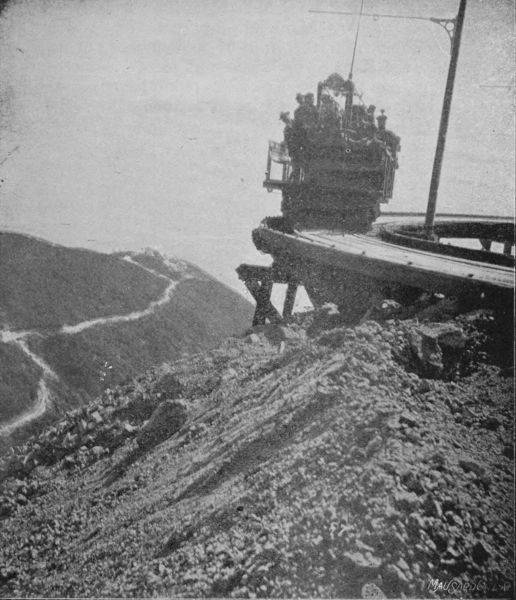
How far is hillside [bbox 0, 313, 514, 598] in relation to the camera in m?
2.81

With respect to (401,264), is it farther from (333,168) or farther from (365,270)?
(333,168)

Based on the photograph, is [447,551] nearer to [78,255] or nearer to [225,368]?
[225,368]

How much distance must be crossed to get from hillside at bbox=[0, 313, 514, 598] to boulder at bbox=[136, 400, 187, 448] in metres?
0.03

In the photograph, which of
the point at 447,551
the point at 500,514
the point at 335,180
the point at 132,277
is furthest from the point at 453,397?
the point at 132,277

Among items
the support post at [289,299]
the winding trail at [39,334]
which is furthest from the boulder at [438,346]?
the winding trail at [39,334]

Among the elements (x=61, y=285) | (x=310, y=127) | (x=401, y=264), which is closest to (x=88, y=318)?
(x=61, y=285)

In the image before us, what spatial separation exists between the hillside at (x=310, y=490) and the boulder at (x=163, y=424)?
1.3 inches

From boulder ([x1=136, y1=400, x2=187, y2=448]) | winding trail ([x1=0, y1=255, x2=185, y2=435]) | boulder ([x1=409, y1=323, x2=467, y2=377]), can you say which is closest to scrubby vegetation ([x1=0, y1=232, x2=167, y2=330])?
winding trail ([x1=0, y1=255, x2=185, y2=435])

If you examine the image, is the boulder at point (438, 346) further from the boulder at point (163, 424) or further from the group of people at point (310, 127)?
the group of people at point (310, 127)

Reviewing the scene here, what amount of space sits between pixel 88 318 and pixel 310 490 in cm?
3337

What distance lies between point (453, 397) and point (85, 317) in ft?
109

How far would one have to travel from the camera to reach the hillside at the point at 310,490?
9.21ft

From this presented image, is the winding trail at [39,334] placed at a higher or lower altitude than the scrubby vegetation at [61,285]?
lower

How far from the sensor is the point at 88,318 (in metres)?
33.5
